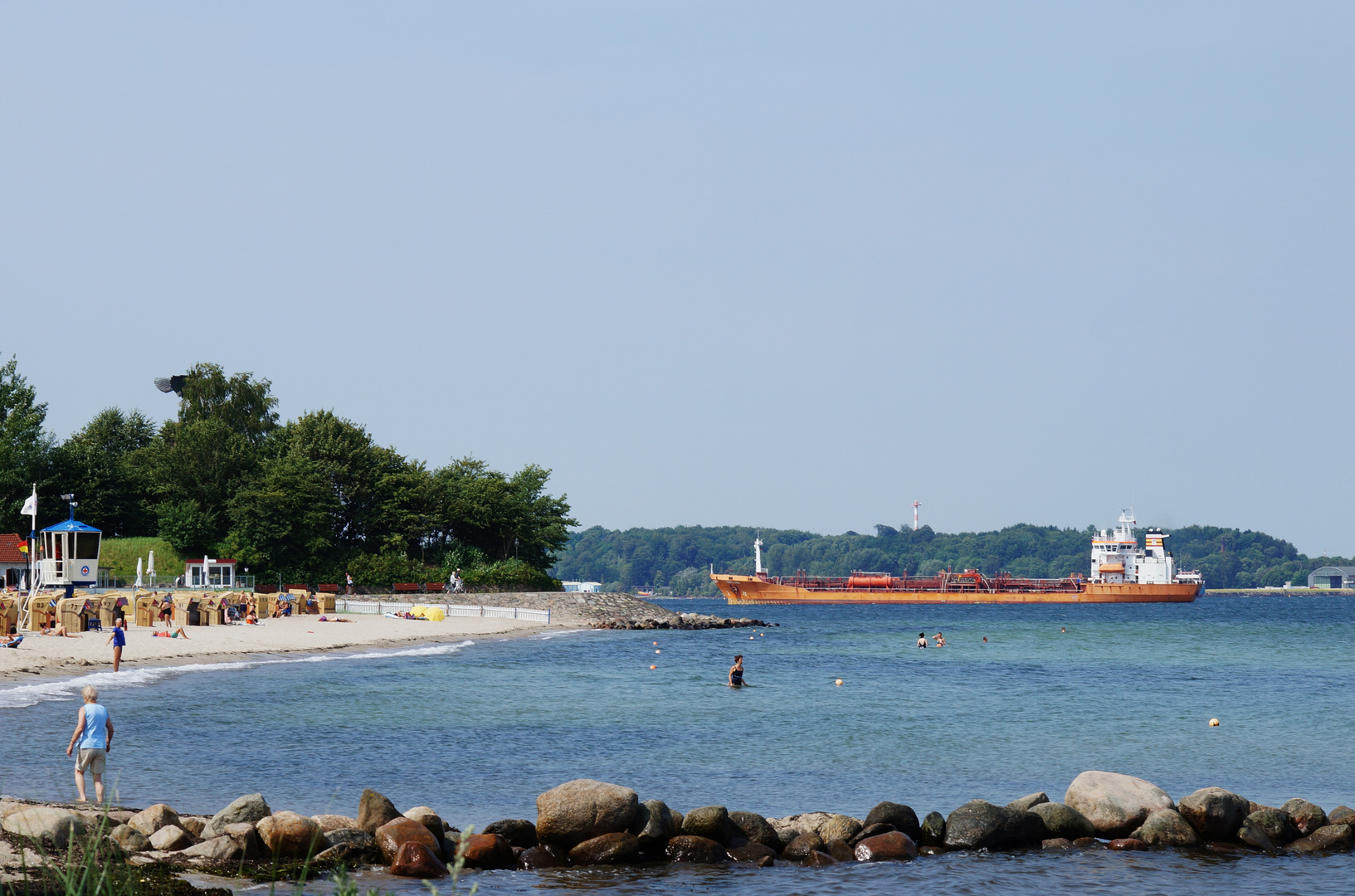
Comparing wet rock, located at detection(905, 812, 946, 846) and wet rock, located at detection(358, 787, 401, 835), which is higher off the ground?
wet rock, located at detection(358, 787, 401, 835)

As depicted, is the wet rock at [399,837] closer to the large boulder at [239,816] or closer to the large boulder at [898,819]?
the large boulder at [239,816]

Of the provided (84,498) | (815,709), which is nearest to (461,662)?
(815,709)

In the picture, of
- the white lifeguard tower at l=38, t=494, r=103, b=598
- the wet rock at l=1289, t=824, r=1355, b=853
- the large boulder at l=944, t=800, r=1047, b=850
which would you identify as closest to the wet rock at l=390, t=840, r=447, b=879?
the large boulder at l=944, t=800, r=1047, b=850

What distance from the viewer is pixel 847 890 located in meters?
13.8

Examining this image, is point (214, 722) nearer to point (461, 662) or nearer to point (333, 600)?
point (461, 662)

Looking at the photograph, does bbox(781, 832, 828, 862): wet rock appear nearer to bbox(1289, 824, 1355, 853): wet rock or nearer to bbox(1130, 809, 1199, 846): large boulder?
bbox(1130, 809, 1199, 846): large boulder

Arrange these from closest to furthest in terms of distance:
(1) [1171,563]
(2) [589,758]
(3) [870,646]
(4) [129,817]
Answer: (4) [129,817], (2) [589,758], (3) [870,646], (1) [1171,563]

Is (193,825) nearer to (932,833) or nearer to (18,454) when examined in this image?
(932,833)

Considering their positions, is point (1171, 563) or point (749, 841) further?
point (1171, 563)

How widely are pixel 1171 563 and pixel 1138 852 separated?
134 meters

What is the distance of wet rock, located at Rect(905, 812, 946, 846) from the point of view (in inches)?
633

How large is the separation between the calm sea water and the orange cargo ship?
81.4m

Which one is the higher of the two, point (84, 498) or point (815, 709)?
point (84, 498)

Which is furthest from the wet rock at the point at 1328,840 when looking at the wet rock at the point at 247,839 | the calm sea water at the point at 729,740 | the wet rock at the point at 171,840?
the wet rock at the point at 171,840
